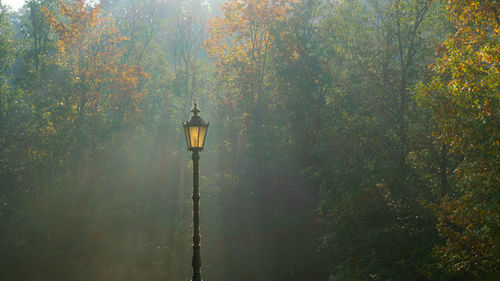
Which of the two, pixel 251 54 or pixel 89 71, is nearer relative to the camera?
pixel 251 54

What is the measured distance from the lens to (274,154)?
26.4 meters

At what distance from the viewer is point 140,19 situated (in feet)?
144

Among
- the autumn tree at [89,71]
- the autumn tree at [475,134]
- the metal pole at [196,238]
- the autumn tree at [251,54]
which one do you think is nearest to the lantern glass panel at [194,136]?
the metal pole at [196,238]

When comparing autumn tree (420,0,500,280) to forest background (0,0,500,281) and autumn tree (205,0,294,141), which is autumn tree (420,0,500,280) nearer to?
forest background (0,0,500,281)

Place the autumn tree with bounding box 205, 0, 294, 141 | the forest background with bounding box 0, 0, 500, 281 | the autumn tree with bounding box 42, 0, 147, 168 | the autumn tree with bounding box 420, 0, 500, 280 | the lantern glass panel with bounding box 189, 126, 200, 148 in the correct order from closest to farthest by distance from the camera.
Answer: the autumn tree with bounding box 420, 0, 500, 280, the lantern glass panel with bounding box 189, 126, 200, 148, the forest background with bounding box 0, 0, 500, 281, the autumn tree with bounding box 205, 0, 294, 141, the autumn tree with bounding box 42, 0, 147, 168

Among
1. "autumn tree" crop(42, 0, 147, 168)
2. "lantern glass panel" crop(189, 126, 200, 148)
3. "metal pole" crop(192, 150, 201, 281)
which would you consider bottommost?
"metal pole" crop(192, 150, 201, 281)

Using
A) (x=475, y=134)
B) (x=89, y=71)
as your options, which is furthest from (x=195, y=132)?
(x=89, y=71)

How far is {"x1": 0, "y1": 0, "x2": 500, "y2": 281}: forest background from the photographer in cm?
1339

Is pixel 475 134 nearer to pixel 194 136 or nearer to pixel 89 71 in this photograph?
pixel 194 136

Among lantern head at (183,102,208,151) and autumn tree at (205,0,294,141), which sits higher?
autumn tree at (205,0,294,141)

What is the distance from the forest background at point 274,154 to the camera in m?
13.4

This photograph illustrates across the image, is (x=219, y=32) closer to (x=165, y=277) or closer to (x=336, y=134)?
(x=336, y=134)

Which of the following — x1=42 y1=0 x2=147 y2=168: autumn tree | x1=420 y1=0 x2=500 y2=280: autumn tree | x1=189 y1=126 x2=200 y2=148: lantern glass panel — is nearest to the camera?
x1=420 y1=0 x2=500 y2=280: autumn tree

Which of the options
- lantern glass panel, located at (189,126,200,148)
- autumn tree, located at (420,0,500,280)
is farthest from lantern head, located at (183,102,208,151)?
autumn tree, located at (420,0,500,280)
